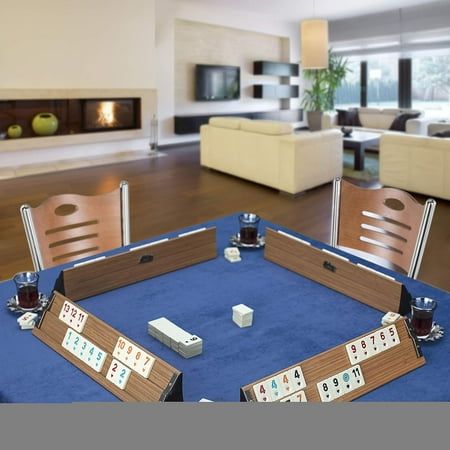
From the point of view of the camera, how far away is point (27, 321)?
4.12 feet

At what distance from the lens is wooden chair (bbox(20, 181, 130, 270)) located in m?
1.86

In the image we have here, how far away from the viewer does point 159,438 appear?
1.29 feet

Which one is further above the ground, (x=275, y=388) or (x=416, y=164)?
(x=416, y=164)

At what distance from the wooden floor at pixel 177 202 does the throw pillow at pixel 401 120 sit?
4.13 meters

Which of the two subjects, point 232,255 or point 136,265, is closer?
point 136,265

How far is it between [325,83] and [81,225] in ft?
34.6

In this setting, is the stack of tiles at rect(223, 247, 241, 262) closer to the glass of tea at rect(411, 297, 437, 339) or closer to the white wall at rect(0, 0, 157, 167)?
the glass of tea at rect(411, 297, 437, 339)

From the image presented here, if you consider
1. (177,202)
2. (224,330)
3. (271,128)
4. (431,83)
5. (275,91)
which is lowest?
(177,202)

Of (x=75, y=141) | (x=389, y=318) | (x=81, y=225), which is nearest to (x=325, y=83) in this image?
(x=75, y=141)

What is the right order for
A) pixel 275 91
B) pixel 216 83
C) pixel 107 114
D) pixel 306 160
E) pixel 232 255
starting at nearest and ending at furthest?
pixel 232 255 < pixel 306 160 < pixel 107 114 < pixel 216 83 < pixel 275 91

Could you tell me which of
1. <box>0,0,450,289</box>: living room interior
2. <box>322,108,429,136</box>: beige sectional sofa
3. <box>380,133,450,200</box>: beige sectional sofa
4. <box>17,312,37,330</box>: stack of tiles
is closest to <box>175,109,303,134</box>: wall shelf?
<box>0,0,450,289</box>: living room interior

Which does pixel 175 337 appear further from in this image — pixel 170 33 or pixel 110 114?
pixel 170 33

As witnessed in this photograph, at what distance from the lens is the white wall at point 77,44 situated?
6812mm

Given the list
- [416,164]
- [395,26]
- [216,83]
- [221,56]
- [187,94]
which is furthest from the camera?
[395,26]
